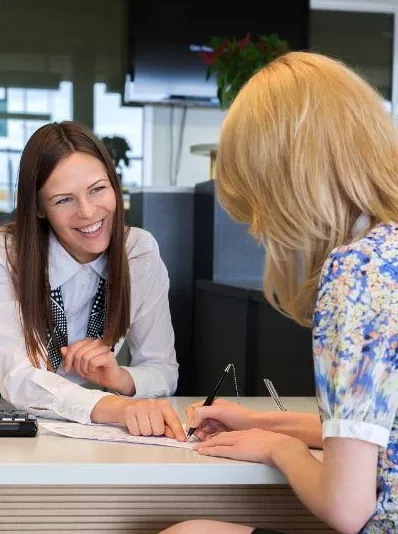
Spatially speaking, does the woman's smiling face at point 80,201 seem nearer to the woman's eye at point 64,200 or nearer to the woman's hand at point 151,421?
the woman's eye at point 64,200

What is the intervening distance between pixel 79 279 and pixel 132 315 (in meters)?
0.15

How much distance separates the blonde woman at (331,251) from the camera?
1.23 meters

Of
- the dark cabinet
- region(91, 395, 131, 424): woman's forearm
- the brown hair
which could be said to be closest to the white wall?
the dark cabinet

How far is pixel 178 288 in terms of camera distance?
15.0 ft

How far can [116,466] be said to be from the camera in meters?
1.37

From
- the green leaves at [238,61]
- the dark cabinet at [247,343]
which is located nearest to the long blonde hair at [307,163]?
the dark cabinet at [247,343]

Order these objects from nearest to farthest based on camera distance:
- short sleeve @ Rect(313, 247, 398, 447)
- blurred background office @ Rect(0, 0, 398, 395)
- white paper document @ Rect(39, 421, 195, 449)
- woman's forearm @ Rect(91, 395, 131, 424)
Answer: short sleeve @ Rect(313, 247, 398, 447) → white paper document @ Rect(39, 421, 195, 449) → woman's forearm @ Rect(91, 395, 131, 424) → blurred background office @ Rect(0, 0, 398, 395)

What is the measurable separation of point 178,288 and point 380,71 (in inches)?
119

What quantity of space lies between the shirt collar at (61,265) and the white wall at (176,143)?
4326 millimetres

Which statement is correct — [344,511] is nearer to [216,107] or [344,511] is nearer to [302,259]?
[302,259]

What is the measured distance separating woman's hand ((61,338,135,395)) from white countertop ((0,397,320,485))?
520 mm

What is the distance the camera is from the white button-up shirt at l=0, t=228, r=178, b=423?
80.0 inches

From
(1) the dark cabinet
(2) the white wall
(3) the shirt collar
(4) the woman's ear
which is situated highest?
(4) the woman's ear

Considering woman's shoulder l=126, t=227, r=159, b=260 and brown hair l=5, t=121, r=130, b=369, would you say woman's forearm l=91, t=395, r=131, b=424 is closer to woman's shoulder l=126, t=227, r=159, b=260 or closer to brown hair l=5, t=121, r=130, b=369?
brown hair l=5, t=121, r=130, b=369
